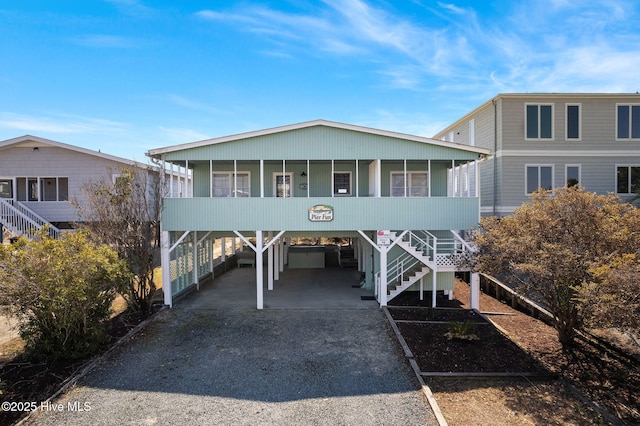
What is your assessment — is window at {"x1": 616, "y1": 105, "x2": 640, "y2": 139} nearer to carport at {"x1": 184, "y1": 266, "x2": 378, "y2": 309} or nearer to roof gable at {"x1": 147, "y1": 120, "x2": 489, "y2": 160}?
roof gable at {"x1": 147, "y1": 120, "x2": 489, "y2": 160}

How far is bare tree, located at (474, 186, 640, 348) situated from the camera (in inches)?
286

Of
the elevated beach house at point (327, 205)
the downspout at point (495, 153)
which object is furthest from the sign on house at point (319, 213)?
the downspout at point (495, 153)

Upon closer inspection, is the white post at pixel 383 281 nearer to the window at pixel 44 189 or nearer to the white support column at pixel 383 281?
the white support column at pixel 383 281

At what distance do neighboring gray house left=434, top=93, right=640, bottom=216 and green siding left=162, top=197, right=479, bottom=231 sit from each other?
6.63 metres

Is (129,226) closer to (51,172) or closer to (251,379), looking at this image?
(251,379)

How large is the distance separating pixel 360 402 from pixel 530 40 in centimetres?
→ 1519

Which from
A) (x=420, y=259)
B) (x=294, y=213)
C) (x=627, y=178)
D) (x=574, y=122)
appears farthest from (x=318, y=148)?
(x=627, y=178)

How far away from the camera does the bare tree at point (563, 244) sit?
23.9 ft

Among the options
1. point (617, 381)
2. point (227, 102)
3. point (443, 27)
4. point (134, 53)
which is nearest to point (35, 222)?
point (134, 53)

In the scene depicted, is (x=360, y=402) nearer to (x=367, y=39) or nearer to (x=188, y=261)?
(x=188, y=261)

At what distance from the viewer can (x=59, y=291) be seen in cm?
738

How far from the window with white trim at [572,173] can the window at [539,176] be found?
801mm

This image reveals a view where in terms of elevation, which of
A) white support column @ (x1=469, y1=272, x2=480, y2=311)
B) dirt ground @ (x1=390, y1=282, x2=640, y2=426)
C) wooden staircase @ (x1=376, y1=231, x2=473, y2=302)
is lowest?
dirt ground @ (x1=390, y1=282, x2=640, y2=426)

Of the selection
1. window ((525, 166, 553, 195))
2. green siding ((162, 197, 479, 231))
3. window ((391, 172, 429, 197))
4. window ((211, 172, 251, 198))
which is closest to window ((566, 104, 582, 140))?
window ((525, 166, 553, 195))
